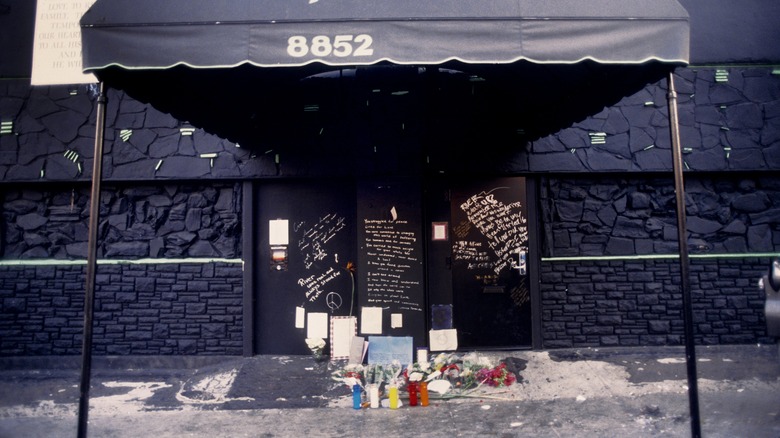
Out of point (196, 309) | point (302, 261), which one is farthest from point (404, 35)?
point (196, 309)

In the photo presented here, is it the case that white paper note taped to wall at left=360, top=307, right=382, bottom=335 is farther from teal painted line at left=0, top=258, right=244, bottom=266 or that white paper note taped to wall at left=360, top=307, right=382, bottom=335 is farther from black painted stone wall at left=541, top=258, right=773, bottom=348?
black painted stone wall at left=541, top=258, right=773, bottom=348

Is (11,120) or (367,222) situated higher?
(11,120)

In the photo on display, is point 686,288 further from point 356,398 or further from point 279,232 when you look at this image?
point 279,232

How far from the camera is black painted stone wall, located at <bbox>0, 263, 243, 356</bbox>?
22.8ft

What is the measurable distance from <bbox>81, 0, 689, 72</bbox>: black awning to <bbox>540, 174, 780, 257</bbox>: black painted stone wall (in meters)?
3.13

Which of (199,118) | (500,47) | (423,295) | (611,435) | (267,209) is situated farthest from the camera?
(267,209)

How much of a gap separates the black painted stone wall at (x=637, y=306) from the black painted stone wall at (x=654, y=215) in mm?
273

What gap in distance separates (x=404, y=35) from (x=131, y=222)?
197 inches

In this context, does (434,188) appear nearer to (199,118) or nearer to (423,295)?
(423,295)

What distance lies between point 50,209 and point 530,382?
6711 millimetres

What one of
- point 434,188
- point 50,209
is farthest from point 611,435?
point 50,209

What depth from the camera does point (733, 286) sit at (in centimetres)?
698

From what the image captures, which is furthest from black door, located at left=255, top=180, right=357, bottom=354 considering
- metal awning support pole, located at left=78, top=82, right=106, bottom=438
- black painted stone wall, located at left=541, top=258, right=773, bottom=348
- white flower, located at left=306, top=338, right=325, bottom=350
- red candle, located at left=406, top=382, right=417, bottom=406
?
metal awning support pole, located at left=78, top=82, right=106, bottom=438

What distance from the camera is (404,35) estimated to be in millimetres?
4078
